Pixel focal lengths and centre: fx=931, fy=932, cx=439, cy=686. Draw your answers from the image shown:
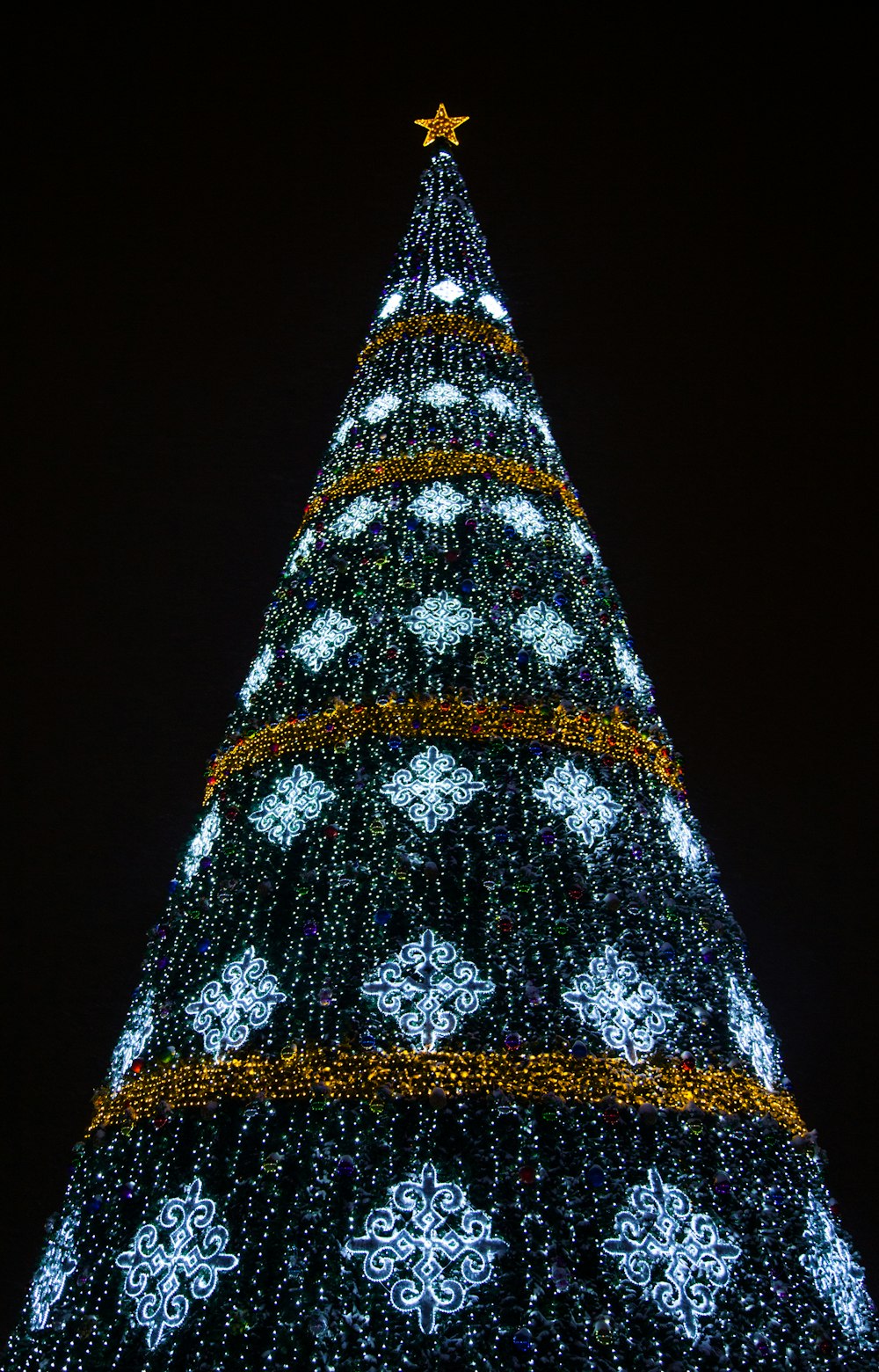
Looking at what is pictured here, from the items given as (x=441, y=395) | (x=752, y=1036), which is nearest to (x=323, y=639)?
(x=441, y=395)

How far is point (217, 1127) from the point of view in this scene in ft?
6.21

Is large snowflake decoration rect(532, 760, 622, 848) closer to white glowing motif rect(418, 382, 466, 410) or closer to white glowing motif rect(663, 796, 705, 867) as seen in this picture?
white glowing motif rect(663, 796, 705, 867)

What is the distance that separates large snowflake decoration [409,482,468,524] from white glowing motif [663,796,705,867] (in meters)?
0.99

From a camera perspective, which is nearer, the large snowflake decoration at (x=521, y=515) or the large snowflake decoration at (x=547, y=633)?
the large snowflake decoration at (x=547, y=633)

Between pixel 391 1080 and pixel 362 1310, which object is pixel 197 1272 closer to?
pixel 362 1310

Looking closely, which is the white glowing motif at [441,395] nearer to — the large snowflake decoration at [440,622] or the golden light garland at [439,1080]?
the large snowflake decoration at [440,622]

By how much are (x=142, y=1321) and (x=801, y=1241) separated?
128 centimetres

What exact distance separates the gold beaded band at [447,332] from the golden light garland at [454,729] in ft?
4.89

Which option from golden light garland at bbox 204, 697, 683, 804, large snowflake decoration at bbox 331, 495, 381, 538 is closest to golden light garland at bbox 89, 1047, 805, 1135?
golden light garland at bbox 204, 697, 683, 804

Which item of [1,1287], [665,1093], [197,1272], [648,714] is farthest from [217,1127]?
[1,1287]

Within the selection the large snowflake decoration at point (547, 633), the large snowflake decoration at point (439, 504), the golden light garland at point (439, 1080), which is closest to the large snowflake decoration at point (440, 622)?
the large snowflake decoration at point (547, 633)

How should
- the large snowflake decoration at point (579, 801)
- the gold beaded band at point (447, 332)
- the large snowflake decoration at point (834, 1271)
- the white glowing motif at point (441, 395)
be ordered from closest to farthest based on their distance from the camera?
the large snowflake decoration at point (834, 1271), the large snowflake decoration at point (579, 801), the white glowing motif at point (441, 395), the gold beaded band at point (447, 332)

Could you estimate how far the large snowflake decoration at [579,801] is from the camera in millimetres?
2213

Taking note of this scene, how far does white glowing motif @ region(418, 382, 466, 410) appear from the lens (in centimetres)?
296
